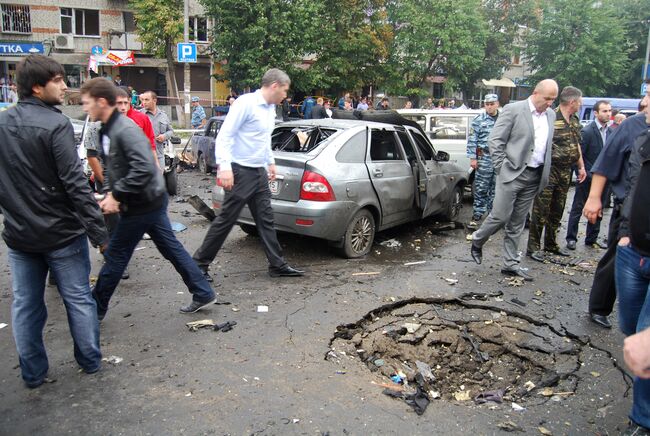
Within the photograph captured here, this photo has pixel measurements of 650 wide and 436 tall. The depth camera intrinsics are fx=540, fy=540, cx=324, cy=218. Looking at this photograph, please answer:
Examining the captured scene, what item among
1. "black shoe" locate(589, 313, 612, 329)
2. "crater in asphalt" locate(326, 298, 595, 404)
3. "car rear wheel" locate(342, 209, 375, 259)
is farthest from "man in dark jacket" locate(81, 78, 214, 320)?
"black shoe" locate(589, 313, 612, 329)

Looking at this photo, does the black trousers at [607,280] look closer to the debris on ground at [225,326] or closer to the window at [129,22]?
the debris on ground at [225,326]

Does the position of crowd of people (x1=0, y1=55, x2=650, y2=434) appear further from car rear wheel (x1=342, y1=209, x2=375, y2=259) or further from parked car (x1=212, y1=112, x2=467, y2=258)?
car rear wheel (x1=342, y1=209, x2=375, y2=259)

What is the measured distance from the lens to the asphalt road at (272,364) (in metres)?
3.21

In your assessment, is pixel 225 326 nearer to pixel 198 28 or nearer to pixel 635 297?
pixel 635 297

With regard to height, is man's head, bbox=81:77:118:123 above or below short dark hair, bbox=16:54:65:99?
below

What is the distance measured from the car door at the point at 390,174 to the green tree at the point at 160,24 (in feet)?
81.7

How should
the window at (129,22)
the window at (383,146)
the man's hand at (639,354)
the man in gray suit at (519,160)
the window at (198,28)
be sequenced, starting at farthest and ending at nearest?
1. the window at (129,22)
2. the window at (198,28)
3. the window at (383,146)
4. the man in gray suit at (519,160)
5. the man's hand at (639,354)

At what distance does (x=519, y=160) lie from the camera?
6.00 m

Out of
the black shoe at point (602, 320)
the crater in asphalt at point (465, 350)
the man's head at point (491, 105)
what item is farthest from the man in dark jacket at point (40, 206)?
the man's head at point (491, 105)

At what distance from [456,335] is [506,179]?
2.21 m

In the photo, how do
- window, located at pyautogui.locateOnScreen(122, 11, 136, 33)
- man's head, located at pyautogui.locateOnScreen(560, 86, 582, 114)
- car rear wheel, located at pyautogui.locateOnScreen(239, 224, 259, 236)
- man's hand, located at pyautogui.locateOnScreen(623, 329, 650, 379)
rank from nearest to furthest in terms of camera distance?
1. man's hand, located at pyautogui.locateOnScreen(623, 329, 650, 379)
2. man's head, located at pyautogui.locateOnScreen(560, 86, 582, 114)
3. car rear wheel, located at pyautogui.locateOnScreen(239, 224, 259, 236)
4. window, located at pyautogui.locateOnScreen(122, 11, 136, 33)

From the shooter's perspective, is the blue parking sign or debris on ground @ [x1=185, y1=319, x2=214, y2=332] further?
the blue parking sign

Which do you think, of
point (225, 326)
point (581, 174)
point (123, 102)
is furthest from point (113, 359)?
point (581, 174)

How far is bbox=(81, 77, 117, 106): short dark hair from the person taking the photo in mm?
3785
